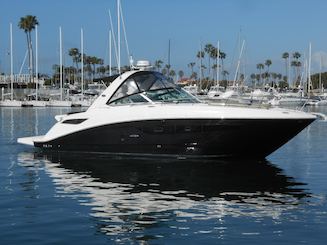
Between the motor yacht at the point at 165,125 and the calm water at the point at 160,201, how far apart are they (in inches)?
17.7

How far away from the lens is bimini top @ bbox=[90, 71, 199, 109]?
60.7 ft

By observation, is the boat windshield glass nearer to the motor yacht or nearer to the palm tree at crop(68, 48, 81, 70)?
the motor yacht

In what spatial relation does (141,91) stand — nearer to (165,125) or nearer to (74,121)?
(165,125)

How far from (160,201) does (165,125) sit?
18.2 feet

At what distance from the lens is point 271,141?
1755 cm

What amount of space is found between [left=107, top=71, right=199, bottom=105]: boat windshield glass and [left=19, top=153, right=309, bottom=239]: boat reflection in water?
1.97 m

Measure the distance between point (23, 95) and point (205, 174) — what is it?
271ft

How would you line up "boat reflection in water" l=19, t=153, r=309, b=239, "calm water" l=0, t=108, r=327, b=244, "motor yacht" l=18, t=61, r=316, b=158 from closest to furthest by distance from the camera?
1. "calm water" l=0, t=108, r=327, b=244
2. "boat reflection in water" l=19, t=153, r=309, b=239
3. "motor yacht" l=18, t=61, r=316, b=158

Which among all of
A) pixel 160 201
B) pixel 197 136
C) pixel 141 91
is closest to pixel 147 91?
pixel 141 91

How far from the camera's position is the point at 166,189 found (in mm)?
13289

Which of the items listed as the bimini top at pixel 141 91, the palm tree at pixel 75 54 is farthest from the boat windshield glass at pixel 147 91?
the palm tree at pixel 75 54

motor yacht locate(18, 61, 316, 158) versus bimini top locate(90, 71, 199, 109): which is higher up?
bimini top locate(90, 71, 199, 109)

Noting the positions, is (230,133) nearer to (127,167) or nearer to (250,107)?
(250,107)

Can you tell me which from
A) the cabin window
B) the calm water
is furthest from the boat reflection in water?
the cabin window
